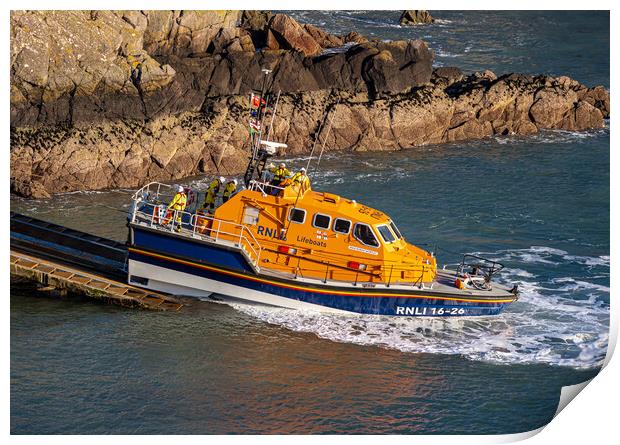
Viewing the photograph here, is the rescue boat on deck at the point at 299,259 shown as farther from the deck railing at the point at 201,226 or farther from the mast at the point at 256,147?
the mast at the point at 256,147

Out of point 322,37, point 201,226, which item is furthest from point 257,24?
point 201,226

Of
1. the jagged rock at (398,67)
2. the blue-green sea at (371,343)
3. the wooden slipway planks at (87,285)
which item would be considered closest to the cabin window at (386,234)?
the blue-green sea at (371,343)

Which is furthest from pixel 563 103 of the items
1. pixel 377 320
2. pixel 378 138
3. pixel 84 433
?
pixel 84 433

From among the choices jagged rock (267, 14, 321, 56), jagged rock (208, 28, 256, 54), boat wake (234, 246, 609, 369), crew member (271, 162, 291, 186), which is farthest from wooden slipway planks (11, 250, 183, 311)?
jagged rock (267, 14, 321, 56)

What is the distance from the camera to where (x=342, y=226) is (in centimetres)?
2188

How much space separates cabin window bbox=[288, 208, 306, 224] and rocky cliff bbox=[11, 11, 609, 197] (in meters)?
8.21

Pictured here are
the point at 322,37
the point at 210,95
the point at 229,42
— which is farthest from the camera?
the point at 322,37

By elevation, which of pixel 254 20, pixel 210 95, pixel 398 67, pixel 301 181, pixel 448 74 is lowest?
pixel 301 181

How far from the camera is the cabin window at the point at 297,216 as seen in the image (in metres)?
22.0

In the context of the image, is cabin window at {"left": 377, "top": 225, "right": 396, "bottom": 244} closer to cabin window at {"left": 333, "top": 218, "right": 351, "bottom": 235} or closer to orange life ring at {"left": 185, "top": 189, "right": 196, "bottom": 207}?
cabin window at {"left": 333, "top": 218, "right": 351, "bottom": 235}

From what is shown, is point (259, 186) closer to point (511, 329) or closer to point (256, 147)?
point (256, 147)

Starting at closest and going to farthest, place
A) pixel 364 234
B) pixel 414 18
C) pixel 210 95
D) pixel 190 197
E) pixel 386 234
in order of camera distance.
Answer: pixel 364 234
pixel 386 234
pixel 190 197
pixel 210 95
pixel 414 18

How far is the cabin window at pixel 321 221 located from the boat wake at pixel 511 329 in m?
1.77

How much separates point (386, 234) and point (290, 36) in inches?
545
